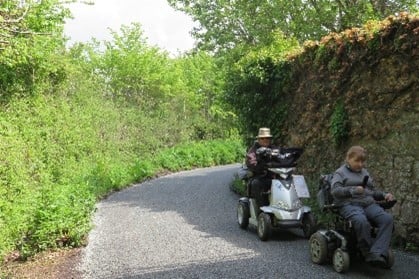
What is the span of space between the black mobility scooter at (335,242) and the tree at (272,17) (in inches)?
406

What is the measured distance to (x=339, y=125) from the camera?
8.88 m

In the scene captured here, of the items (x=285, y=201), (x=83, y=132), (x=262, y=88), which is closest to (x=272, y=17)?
(x=262, y=88)

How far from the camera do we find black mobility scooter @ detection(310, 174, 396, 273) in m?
5.93

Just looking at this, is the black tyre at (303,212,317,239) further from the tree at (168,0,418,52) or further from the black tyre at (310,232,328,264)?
the tree at (168,0,418,52)

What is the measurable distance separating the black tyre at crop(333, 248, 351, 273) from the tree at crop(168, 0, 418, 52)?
10889mm

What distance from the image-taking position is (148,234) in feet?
29.5

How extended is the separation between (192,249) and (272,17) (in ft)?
40.1

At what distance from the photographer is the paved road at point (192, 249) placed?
6.27 meters

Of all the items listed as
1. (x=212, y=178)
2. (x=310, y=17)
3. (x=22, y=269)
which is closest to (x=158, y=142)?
(x=212, y=178)

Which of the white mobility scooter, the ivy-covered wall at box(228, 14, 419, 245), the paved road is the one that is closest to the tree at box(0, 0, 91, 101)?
the paved road

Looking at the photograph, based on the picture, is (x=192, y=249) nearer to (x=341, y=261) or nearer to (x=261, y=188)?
(x=261, y=188)

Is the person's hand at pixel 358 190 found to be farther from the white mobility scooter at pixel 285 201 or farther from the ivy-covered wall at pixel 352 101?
the white mobility scooter at pixel 285 201

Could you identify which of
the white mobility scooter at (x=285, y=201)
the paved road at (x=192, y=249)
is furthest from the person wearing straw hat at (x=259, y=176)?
the paved road at (x=192, y=249)

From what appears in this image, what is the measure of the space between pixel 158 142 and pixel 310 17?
33.3 feet
